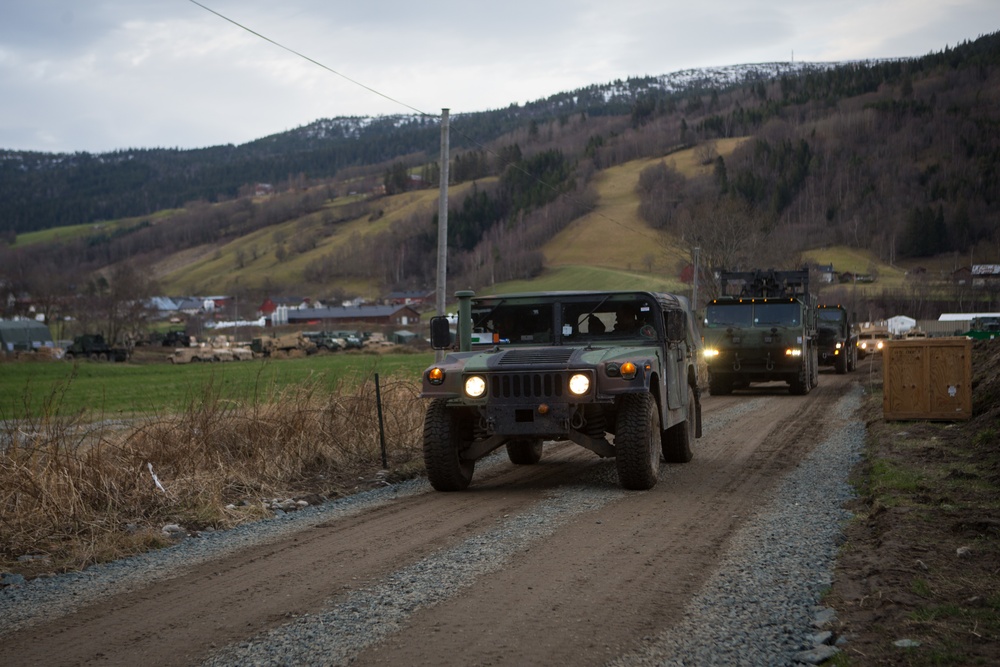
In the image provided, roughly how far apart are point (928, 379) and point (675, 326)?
663cm

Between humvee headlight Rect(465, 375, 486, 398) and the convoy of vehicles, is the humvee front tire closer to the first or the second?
the convoy of vehicles

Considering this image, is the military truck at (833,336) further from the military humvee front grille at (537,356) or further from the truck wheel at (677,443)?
the military humvee front grille at (537,356)

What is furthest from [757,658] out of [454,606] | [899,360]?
[899,360]

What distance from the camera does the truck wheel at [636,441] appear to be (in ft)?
33.1

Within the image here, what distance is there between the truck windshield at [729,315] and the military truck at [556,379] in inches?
571

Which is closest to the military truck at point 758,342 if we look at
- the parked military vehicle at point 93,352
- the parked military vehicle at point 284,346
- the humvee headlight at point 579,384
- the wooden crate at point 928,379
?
the wooden crate at point 928,379

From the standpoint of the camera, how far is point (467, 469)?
10906 millimetres

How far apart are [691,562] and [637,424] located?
3023 millimetres

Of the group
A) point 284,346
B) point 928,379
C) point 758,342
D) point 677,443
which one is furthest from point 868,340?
point 677,443

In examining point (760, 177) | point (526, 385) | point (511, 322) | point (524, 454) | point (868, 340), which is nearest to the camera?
point (526, 385)

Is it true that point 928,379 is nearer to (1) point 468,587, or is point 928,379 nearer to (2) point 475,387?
(2) point 475,387

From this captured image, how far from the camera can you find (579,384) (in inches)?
390

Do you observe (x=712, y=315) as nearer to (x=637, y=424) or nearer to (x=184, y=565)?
(x=637, y=424)

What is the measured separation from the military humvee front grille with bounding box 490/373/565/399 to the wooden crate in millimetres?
8740
